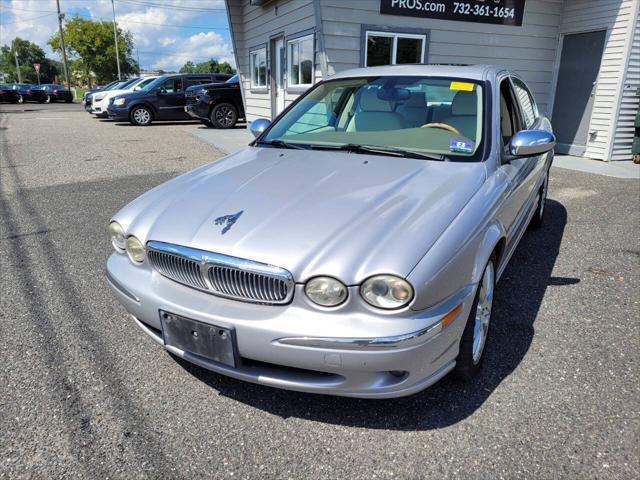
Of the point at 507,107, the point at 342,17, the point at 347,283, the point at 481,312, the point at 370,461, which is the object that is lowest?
the point at 370,461

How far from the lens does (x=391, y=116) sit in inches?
136

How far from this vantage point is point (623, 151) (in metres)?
9.52

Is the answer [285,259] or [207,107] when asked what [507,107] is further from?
[207,107]

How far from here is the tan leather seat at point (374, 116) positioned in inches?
134

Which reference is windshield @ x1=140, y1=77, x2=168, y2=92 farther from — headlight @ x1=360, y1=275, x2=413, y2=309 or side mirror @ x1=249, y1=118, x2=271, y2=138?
headlight @ x1=360, y1=275, x2=413, y2=309

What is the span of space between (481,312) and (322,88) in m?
2.25

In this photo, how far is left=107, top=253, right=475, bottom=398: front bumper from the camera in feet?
6.48

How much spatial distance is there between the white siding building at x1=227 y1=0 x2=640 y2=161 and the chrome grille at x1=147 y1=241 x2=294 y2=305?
681 cm

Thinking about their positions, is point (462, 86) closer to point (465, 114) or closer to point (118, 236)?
point (465, 114)

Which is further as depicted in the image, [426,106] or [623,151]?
[623,151]

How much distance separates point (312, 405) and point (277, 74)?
35.1 ft

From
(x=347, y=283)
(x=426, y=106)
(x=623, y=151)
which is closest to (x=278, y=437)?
(x=347, y=283)

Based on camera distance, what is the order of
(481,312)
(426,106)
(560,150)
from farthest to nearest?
1. (560,150)
2. (426,106)
3. (481,312)

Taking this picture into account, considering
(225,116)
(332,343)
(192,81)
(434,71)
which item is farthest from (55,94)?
(332,343)
